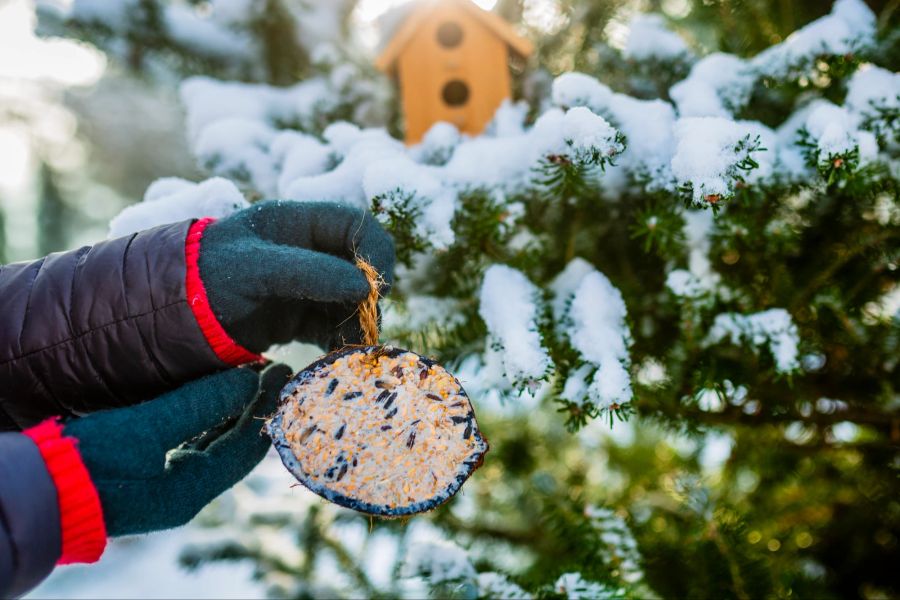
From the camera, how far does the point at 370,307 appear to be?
0.78 meters

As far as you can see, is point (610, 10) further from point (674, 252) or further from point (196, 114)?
point (196, 114)

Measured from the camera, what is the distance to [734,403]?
115cm

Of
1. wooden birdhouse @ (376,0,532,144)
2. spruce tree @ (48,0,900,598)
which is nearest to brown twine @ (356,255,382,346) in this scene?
spruce tree @ (48,0,900,598)

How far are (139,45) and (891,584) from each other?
7.00 ft

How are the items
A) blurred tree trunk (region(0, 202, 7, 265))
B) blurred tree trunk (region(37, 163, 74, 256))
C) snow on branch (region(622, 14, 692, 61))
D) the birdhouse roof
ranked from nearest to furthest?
snow on branch (region(622, 14, 692, 61)) → the birdhouse roof → blurred tree trunk (region(0, 202, 7, 265)) → blurred tree trunk (region(37, 163, 74, 256))

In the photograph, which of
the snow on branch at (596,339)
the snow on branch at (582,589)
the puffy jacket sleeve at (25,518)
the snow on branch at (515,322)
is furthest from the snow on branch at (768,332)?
the puffy jacket sleeve at (25,518)

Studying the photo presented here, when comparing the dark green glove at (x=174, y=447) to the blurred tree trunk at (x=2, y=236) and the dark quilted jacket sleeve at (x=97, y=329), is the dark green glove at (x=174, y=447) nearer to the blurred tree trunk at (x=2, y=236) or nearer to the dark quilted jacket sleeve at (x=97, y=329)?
the dark quilted jacket sleeve at (x=97, y=329)

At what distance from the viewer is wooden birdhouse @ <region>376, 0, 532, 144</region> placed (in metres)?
1.37

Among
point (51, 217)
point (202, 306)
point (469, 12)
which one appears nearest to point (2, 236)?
point (51, 217)

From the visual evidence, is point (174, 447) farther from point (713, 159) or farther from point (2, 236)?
point (2, 236)

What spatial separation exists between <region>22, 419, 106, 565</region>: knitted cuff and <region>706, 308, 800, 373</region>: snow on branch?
2.76 feet

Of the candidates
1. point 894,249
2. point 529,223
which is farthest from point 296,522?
point 894,249

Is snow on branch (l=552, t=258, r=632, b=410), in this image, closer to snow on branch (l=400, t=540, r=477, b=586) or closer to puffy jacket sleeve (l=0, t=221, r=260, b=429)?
snow on branch (l=400, t=540, r=477, b=586)

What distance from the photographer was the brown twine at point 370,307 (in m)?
0.77
